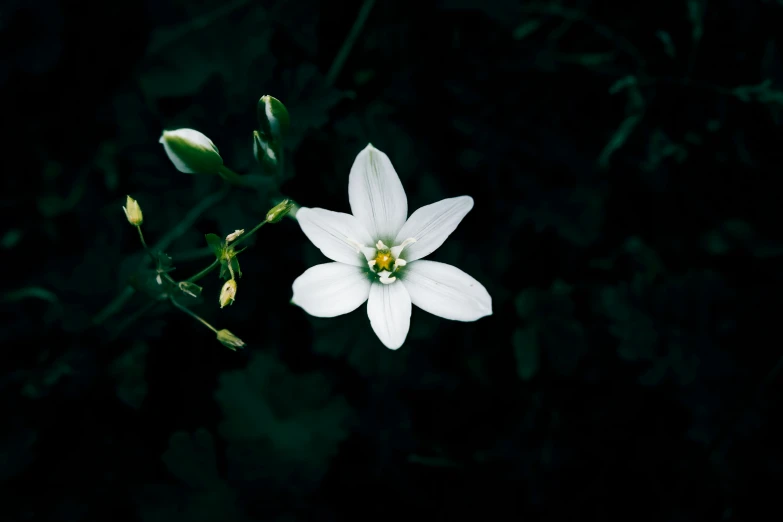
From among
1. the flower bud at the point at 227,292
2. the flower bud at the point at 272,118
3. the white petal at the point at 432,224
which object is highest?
the flower bud at the point at 272,118

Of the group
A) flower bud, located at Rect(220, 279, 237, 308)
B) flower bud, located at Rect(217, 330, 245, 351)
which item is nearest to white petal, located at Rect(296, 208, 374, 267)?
flower bud, located at Rect(220, 279, 237, 308)

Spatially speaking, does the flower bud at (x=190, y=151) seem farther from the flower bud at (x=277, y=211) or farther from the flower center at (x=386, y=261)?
the flower center at (x=386, y=261)

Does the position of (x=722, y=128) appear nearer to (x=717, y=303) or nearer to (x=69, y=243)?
(x=717, y=303)

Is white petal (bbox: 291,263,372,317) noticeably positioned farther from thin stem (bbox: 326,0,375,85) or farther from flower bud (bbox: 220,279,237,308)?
thin stem (bbox: 326,0,375,85)

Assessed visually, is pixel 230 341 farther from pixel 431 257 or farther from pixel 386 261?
pixel 431 257

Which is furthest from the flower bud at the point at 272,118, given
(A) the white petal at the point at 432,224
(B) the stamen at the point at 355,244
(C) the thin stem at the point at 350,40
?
(C) the thin stem at the point at 350,40

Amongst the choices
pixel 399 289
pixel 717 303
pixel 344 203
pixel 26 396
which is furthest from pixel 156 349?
pixel 717 303

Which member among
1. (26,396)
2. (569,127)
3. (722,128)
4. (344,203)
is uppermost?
(722,128)
